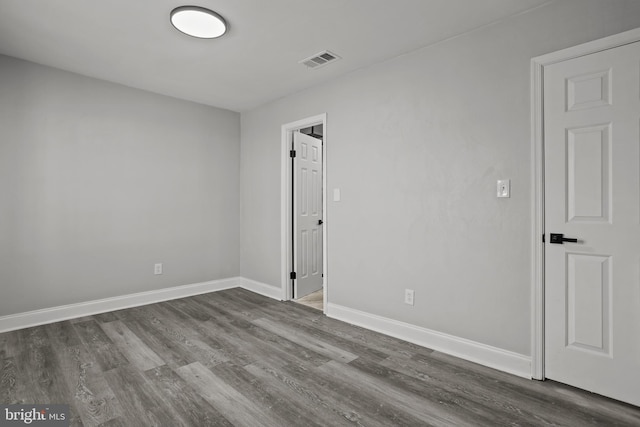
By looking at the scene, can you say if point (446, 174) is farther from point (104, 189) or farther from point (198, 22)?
point (104, 189)

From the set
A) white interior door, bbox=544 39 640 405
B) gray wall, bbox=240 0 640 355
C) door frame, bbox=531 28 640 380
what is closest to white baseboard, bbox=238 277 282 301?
gray wall, bbox=240 0 640 355

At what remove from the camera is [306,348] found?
2754 mm

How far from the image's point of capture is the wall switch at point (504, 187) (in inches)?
93.3

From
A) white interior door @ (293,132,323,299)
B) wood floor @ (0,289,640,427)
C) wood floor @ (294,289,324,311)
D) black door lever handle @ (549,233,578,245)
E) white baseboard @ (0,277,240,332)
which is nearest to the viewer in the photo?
wood floor @ (0,289,640,427)

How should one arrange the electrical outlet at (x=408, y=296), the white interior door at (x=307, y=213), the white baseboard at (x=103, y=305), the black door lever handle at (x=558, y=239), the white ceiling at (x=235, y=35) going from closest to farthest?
1. the black door lever handle at (x=558, y=239)
2. the white ceiling at (x=235, y=35)
3. the electrical outlet at (x=408, y=296)
4. the white baseboard at (x=103, y=305)
5. the white interior door at (x=307, y=213)

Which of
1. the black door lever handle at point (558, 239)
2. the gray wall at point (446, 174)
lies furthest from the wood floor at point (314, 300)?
the black door lever handle at point (558, 239)

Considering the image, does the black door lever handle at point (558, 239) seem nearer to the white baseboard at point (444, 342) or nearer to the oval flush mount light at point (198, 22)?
the white baseboard at point (444, 342)

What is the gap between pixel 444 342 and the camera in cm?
268

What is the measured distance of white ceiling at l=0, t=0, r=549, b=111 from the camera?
229 cm

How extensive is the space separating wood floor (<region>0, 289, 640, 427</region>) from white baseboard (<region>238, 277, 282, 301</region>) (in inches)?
38.3

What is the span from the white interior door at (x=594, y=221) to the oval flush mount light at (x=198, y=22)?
2368 mm

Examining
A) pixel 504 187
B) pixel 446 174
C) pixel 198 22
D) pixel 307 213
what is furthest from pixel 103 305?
pixel 504 187

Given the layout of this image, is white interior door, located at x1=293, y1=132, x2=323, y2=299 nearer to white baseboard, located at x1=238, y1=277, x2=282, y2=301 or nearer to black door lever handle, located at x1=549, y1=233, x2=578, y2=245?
white baseboard, located at x1=238, y1=277, x2=282, y2=301

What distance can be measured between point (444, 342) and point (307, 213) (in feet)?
7.60
